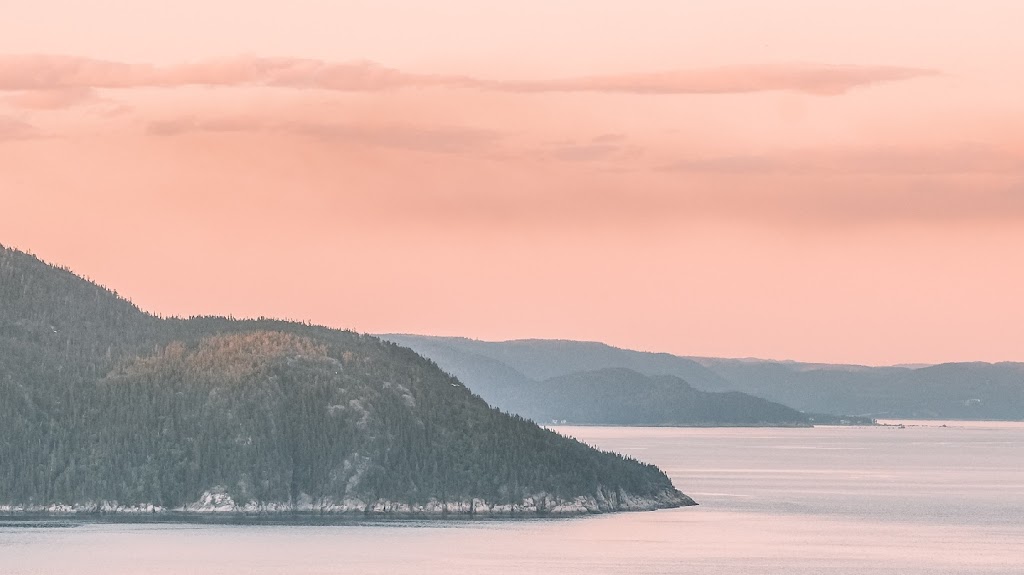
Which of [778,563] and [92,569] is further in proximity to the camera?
[778,563]

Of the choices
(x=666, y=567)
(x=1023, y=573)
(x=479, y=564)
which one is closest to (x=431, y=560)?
(x=479, y=564)

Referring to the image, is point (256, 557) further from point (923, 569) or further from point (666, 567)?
point (923, 569)

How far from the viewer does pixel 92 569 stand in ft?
607

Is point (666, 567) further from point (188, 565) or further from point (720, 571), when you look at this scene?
A: point (188, 565)

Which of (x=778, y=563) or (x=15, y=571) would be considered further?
(x=778, y=563)

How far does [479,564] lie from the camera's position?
190500 millimetres

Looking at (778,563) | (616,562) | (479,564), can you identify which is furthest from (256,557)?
(778,563)

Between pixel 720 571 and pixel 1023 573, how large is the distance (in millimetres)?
28642

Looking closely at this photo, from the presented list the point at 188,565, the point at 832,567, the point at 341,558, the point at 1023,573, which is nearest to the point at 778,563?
the point at 832,567

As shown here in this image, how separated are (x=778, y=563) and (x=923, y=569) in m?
14.0

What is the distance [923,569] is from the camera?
7662 inches

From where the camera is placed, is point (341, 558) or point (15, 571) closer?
point (15, 571)

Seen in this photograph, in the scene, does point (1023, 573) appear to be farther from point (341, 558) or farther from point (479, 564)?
point (341, 558)

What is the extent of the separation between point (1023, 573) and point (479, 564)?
51.4 metres
